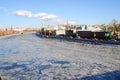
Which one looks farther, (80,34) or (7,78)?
(80,34)

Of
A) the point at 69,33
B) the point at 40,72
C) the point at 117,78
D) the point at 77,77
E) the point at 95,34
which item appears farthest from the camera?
the point at 69,33

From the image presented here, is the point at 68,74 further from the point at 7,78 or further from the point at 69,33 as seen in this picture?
the point at 69,33

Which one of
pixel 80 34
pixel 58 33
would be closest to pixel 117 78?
pixel 80 34

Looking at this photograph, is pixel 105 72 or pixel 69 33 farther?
pixel 69 33

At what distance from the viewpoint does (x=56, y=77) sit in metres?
14.5

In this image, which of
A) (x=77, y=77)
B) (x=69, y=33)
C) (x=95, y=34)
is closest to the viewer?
(x=77, y=77)

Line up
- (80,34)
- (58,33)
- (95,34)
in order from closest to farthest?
(95,34) < (80,34) < (58,33)

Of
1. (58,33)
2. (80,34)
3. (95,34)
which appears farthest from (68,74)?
(58,33)

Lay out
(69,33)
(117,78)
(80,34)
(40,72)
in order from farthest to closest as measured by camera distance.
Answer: (69,33)
(80,34)
(40,72)
(117,78)

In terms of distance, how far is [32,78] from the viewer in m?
14.5

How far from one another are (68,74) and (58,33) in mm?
68257

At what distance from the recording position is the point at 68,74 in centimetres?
1518

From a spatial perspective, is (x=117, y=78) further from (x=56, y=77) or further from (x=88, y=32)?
(x=88, y=32)

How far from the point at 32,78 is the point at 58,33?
2715 inches
